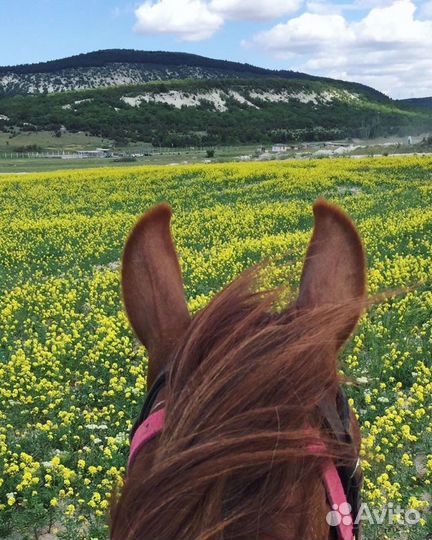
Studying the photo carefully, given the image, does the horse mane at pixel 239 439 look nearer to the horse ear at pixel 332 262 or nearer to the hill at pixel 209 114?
the horse ear at pixel 332 262

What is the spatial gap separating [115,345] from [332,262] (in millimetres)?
5686

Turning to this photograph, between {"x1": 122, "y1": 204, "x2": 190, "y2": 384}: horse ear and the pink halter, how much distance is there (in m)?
0.31

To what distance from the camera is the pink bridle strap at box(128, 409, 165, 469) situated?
1.14 meters

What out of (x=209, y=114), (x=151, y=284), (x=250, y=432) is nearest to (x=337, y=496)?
(x=250, y=432)

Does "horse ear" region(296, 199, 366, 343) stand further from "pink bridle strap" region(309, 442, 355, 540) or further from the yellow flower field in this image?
"pink bridle strap" region(309, 442, 355, 540)

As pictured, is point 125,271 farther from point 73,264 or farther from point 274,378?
point 73,264

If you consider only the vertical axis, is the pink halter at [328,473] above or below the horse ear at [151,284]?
below

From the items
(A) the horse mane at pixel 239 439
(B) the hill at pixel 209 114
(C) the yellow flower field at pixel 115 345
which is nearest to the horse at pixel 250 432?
(A) the horse mane at pixel 239 439

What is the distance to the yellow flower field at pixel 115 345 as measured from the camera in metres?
3.96

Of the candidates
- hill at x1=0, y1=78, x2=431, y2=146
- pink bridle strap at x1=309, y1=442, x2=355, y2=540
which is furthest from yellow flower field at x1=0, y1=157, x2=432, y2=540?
hill at x1=0, y1=78, x2=431, y2=146

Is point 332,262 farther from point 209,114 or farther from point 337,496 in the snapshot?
point 209,114

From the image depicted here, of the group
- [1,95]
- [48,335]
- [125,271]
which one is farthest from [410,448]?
[1,95]

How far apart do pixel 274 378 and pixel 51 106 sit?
123 meters

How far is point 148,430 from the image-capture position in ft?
3.82
